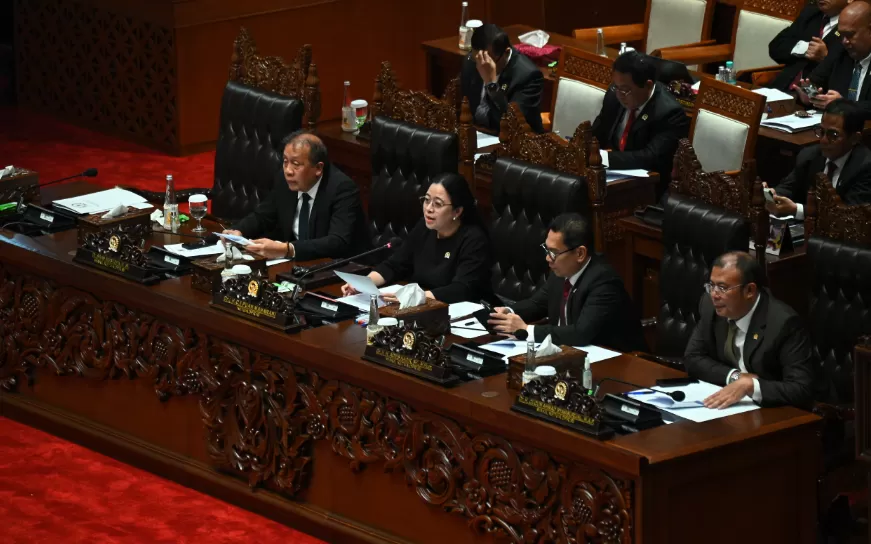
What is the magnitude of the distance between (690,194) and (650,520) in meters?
1.64

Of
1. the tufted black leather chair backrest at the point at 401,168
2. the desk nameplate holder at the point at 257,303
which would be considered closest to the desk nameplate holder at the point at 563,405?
the desk nameplate holder at the point at 257,303

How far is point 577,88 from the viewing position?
25.6ft

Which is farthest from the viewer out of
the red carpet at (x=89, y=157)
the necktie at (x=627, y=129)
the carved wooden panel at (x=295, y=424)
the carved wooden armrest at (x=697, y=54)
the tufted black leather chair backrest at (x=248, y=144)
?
the red carpet at (x=89, y=157)

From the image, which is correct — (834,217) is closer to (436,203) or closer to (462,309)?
(462,309)

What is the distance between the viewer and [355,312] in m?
5.62

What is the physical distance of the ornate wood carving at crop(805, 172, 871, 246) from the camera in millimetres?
5340

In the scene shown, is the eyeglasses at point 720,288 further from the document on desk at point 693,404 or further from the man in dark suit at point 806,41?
the man in dark suit at point 806,41

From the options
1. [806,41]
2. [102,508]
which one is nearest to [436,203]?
[102,508]

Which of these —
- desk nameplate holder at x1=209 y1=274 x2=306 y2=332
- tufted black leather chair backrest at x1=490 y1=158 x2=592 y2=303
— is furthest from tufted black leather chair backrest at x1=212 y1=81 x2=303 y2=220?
desk nameplate holder at x1=209 y1=274 x2=306 y2=332

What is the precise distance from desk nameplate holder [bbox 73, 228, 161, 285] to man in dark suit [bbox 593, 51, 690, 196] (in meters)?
2.08

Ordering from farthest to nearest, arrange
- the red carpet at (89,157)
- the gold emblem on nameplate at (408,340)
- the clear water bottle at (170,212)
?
the red carpet at (89,157), the clear water bottle at (170,212), the gold emblem on nameplate at (408,340)

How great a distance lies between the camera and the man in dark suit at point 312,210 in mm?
6348

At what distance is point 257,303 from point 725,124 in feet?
8.22

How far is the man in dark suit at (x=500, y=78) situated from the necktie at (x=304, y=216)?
1427 millimetres
